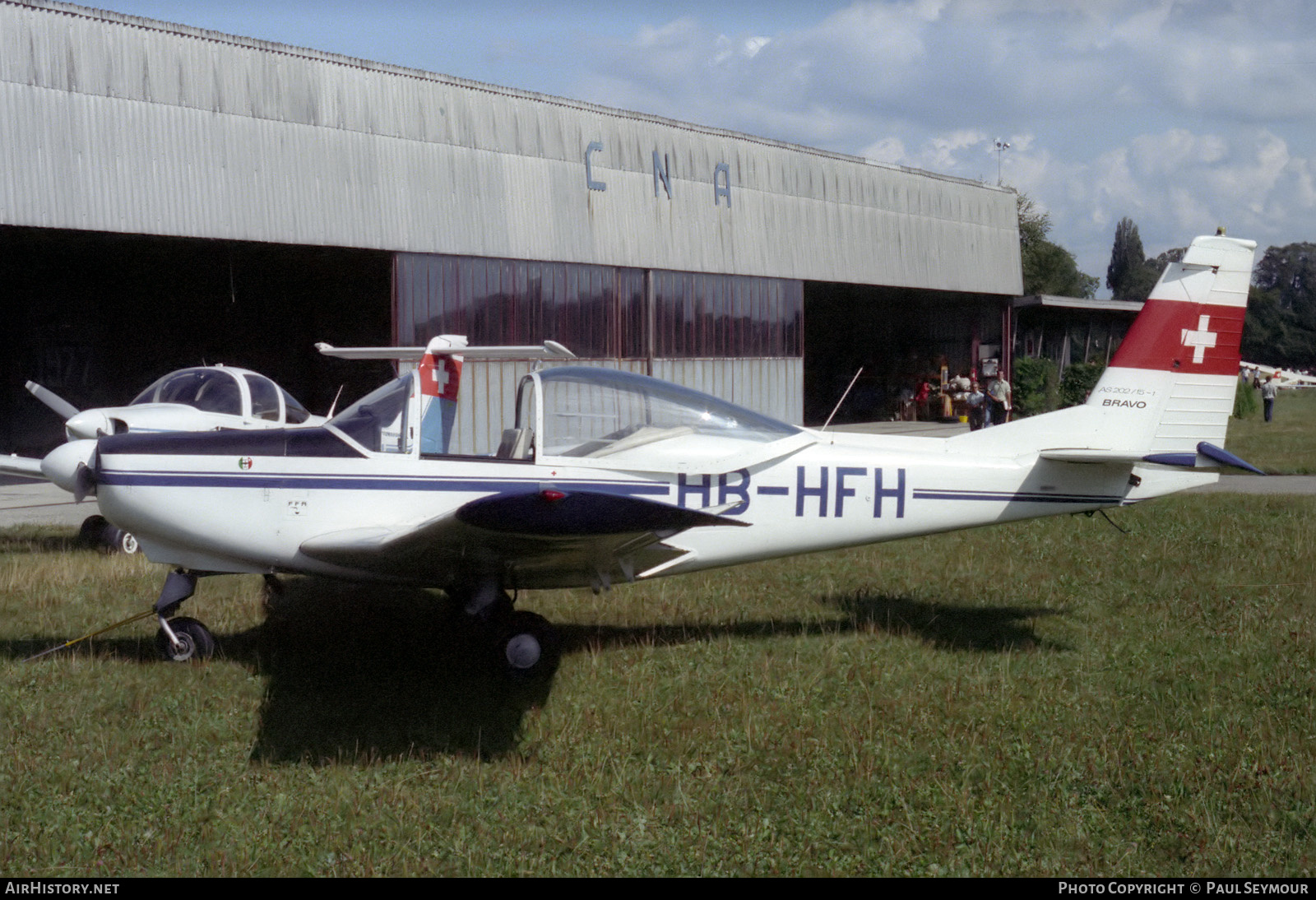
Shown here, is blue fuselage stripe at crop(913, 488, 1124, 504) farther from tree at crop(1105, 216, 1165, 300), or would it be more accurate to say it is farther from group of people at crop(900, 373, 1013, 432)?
tree at crop(1105, 216, 1165, 300)

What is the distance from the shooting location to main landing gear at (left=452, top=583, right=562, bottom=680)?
565 centimetres

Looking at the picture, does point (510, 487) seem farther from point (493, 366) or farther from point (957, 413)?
point (957, 413)

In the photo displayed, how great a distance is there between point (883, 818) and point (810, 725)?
1002mm

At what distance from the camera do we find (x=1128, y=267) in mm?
123875

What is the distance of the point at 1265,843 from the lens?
13.6ft

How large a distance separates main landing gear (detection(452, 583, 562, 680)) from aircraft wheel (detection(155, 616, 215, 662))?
5.40 feet

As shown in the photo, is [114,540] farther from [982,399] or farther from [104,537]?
[982,399]

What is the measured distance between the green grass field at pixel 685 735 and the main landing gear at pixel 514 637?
16 centimetres

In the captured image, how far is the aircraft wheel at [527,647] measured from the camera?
5.65 metres

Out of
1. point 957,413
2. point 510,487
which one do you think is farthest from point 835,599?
point 957,413

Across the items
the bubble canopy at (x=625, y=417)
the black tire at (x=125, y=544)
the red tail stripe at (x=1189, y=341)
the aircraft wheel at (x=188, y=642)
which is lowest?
the black tire at (x=125, y=544)

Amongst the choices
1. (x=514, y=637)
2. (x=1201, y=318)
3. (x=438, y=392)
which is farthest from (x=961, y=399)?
(x=514, y=637)

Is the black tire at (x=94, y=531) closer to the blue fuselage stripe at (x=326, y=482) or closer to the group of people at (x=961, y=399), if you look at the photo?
the blue fuselage stripe at (x=326, y=482)

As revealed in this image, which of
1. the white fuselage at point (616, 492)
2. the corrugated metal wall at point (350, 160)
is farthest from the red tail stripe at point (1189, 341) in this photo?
the corrugated metal wall at point (350, 160)
